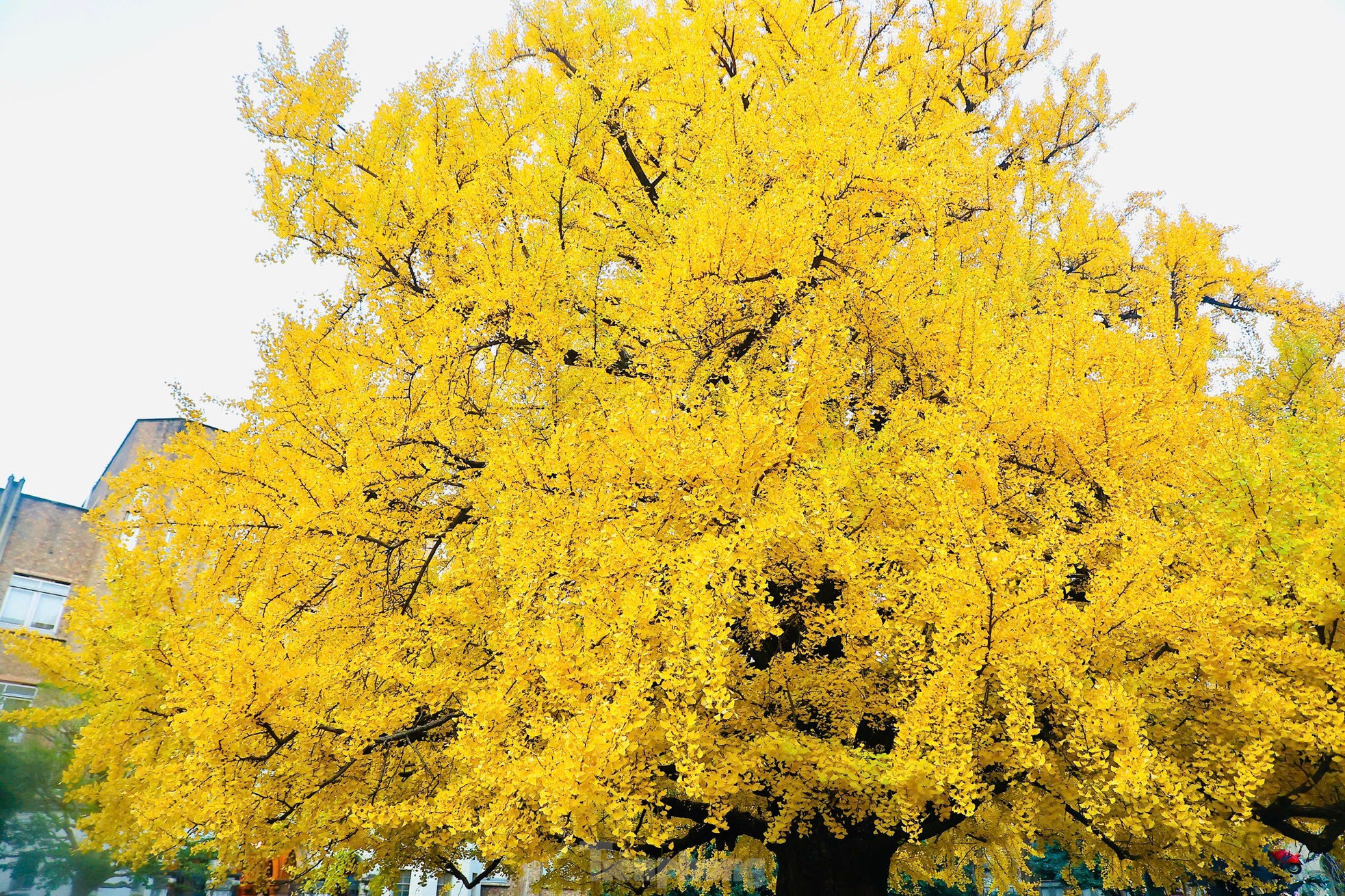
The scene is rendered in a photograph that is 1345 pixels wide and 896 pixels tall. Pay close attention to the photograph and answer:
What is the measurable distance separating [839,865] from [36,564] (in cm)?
2431

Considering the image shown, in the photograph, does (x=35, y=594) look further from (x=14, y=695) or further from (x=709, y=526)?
(x=709, y=526)

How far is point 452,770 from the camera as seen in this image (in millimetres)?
6805

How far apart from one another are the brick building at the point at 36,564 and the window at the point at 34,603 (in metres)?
0.02

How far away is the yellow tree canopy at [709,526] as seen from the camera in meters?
4.57

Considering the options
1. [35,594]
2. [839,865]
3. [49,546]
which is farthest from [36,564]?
[839,865]

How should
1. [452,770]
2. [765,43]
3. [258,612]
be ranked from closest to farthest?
[258,612]
[452,770]
[765,43]

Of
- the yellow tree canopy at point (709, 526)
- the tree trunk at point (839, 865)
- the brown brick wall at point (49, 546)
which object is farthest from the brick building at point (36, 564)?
the tree trunk at point (839, 865)

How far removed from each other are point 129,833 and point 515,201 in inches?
300

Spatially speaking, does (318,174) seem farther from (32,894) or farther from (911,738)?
(32,894)

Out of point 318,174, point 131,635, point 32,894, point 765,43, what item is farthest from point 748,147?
point 32,894

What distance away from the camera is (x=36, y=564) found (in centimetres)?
2100

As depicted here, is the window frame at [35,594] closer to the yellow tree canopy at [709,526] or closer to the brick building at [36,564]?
the brick building at [36,564]

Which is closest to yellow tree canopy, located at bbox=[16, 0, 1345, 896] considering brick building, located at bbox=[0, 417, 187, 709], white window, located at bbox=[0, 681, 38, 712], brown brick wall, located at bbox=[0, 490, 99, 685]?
white window, located at bbox=[0, 681, 38, 712]

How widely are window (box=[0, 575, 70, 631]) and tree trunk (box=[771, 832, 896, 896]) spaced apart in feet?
73.7
